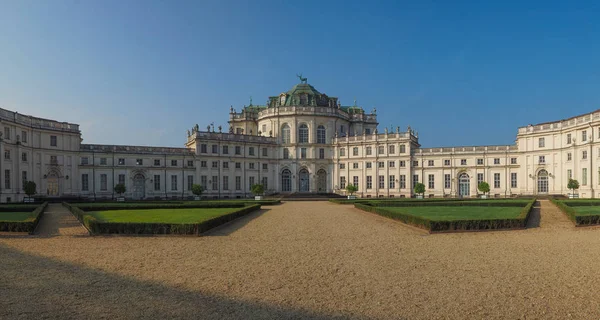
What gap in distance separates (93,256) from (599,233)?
21133 mm

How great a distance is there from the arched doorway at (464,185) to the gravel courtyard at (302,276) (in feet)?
158

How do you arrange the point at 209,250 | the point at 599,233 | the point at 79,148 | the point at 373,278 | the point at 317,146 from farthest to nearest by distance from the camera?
the point at 317,146 → the point at 79,148 → the point at 599,233 → the point at 209,250 → the point at 373,278

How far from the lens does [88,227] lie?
20016mm

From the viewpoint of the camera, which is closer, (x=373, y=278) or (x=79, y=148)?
(x=373, y=278)

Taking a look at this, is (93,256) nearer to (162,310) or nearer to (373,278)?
(162,310)

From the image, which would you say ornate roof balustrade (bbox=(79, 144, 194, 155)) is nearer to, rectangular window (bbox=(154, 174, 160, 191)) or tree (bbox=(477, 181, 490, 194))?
rectangular window (bbox=(154, 174, 160, 191))

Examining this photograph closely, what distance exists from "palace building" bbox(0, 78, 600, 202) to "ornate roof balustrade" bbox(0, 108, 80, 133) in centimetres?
16

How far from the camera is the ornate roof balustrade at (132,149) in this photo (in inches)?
2319

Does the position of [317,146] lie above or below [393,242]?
above

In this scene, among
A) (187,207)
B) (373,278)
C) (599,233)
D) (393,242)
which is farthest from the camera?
(187,207)

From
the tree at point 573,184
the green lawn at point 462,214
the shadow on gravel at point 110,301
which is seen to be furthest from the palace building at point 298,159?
the shadow on gravel at point 110,301

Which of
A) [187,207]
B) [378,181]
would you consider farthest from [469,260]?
[378,181]

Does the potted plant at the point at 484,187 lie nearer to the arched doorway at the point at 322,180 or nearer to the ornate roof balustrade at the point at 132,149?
the arched doorway at the point at 322,180

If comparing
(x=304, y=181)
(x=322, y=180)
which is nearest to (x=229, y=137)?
(x=304, y=181)
